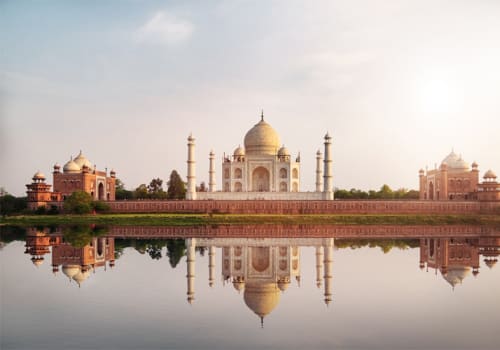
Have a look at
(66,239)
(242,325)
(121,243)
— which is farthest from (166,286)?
(66,239)

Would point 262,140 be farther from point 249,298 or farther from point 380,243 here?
point 249,298

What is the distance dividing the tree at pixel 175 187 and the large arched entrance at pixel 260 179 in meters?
7.64

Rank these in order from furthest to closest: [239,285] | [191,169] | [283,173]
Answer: [283,173] < [191,169] < [239,285]

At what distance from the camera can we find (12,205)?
34531 mm

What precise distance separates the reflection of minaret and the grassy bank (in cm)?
751

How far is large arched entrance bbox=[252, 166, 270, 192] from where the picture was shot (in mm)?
36594

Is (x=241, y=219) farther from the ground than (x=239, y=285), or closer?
farther from the ground

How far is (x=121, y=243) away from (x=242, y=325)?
12444 mm

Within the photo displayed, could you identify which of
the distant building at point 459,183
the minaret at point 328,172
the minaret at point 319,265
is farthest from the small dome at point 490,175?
the minaret at point 319,265

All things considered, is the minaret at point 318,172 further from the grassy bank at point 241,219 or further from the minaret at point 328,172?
the grassy bank at point 241,219

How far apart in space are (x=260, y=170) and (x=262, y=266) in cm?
2290

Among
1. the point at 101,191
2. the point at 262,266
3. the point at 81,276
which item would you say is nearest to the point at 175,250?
the point at 262,266

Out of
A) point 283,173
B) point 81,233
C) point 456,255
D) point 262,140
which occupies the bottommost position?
point 456,255

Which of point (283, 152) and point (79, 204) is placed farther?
point (283, 152)
